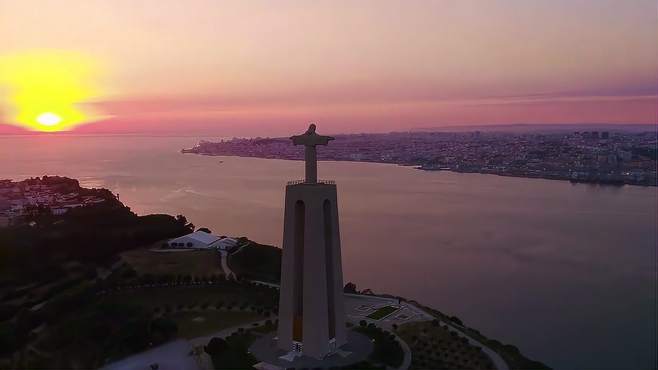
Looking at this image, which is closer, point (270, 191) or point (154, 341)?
point (154, 341)

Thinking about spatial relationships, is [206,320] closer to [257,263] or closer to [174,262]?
[257,263]

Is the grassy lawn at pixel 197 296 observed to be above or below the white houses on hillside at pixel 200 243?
below

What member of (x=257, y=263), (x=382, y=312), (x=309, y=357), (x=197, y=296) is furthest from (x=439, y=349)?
(x=257, y=263)

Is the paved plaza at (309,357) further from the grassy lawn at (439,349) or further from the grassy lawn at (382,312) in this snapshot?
the grassy lawn at (382,312)

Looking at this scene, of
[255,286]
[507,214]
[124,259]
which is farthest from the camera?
[507,214]

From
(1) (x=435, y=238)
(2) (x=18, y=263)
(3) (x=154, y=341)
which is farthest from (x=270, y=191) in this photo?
(3) (x=154, y=341)

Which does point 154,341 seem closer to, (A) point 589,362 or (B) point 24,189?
(A) point 589,362

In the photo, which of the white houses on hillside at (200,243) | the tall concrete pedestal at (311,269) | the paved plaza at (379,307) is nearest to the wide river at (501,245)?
the paved plaza at (379,307)
